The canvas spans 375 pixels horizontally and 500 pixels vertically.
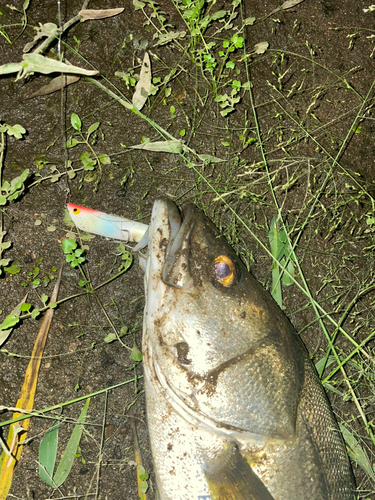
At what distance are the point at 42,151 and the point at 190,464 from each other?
2.23 m

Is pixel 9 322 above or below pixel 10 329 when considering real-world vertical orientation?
above

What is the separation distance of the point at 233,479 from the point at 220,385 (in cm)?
51

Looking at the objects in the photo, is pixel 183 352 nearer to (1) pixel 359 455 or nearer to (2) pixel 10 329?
(2) pixel 10 329

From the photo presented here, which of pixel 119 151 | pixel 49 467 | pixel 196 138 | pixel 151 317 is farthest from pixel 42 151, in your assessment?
pixel 49 467

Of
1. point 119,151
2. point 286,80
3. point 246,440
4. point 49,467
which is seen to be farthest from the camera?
point 286,80

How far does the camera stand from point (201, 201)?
119 inches

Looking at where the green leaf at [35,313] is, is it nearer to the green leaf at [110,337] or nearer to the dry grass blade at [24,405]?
the dry grass blade at [24,405]

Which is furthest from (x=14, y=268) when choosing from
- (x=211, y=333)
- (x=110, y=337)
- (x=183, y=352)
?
(x=211, y=333)

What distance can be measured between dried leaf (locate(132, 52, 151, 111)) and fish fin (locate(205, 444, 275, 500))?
2311 mm

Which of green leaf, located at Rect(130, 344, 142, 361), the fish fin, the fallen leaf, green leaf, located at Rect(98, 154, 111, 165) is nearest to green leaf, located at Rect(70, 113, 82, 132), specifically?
green leaf, located at Rect(98, 154, 111, 165)

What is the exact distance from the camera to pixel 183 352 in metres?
2.19

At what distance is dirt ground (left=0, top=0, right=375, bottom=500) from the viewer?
2865mm

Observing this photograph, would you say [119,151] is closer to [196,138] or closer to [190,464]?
[196,138]

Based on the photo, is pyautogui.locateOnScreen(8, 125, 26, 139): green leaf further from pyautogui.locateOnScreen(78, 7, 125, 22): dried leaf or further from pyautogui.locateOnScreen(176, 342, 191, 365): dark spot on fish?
pyautogui.locateOnScreen(176, 342, 191, 365): dark spot on fish
